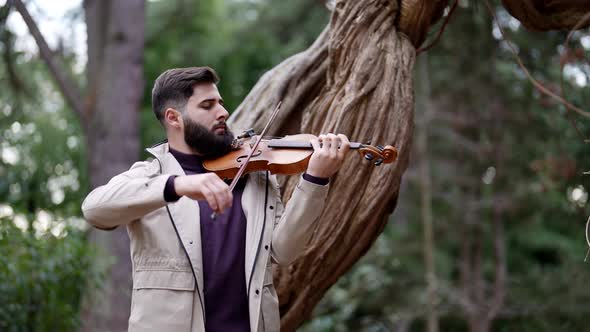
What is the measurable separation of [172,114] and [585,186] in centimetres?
587

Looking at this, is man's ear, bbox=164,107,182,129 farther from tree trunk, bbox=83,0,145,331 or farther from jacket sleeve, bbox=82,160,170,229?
tree trunk, bbox=83,0,145,331

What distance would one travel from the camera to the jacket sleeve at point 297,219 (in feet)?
8.71

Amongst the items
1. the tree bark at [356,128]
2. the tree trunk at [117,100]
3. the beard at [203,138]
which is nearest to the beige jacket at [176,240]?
the beard at [203,138]

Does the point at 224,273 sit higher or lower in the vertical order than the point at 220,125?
lower

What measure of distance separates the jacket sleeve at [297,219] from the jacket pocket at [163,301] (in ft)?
1.21

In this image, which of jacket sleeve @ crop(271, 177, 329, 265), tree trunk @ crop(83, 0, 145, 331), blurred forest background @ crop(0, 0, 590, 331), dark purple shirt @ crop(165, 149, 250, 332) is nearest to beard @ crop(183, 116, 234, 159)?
dark purple shirt @ crop(165, 149, 250, 332)

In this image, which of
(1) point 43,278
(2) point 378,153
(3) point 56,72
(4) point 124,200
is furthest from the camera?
(3) point 56,72

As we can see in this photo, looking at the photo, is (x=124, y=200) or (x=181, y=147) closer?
(x=124, y=200)

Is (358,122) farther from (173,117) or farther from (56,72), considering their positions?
(56,72)

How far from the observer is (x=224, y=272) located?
2.68m

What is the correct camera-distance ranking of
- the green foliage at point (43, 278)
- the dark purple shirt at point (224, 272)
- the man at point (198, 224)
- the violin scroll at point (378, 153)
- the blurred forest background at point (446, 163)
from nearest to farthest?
the man at point (198, 224), the dark purple shirt at point (224, 272), the violin scroll at point (378, 153), the green foliage at point (43, 278), the blurred forest background at point (446, 163)

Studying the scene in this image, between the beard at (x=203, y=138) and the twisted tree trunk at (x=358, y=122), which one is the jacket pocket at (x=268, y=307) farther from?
the twisted tree trunk at (x=358, y=122)

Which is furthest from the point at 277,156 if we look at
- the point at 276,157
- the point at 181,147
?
the point at 181,147

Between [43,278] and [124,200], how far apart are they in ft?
9.85
